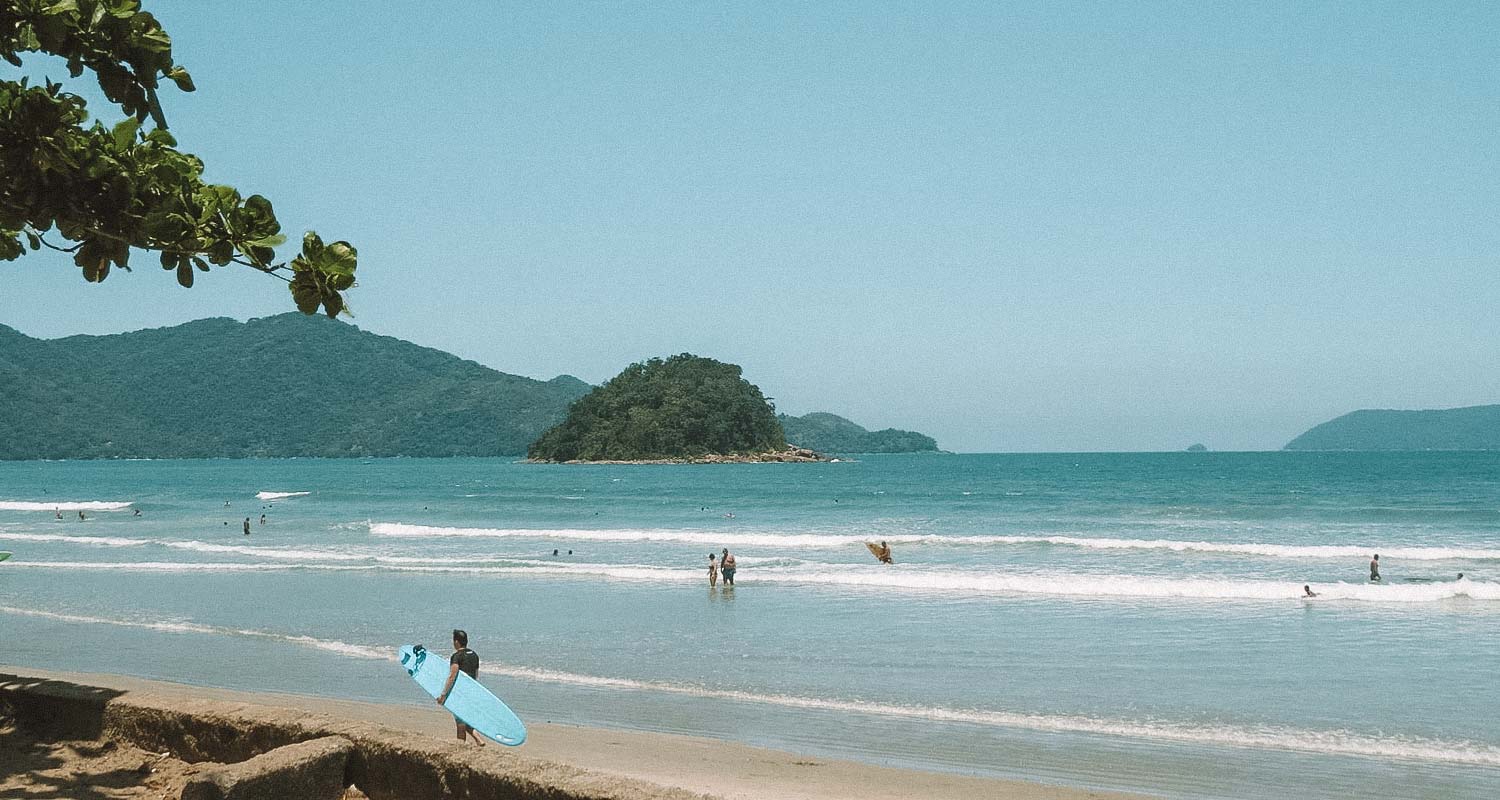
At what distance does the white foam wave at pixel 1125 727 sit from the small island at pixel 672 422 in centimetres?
13607

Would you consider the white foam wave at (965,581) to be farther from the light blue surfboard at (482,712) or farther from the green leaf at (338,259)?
the green leaf at (338,259)

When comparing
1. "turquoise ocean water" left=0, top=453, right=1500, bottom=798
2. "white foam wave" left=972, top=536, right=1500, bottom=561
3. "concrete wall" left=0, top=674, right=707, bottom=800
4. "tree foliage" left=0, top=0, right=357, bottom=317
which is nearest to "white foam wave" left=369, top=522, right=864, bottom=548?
"turquoise ocean water" left=0, top=453, right=1500, bottom=798

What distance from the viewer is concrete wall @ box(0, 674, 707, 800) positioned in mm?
5477

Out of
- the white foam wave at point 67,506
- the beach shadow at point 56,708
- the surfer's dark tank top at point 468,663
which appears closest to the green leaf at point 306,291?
the beach shadow at point 56,708

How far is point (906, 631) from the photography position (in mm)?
19359

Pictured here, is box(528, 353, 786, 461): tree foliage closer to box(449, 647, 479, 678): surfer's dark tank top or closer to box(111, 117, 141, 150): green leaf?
box(449, 647, 479, 678): surfer's dark tank top

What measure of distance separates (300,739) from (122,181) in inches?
130

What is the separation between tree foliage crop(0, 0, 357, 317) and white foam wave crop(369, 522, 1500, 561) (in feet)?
115

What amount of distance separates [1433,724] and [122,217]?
13.5 meters

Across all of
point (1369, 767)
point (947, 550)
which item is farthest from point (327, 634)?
point (947, 550)

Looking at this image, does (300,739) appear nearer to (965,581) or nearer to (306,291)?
(306,291)

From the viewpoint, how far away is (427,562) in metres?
33.1

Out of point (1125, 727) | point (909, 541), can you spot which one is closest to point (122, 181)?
point (1125, 727)

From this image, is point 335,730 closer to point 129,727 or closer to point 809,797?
point 129,727
